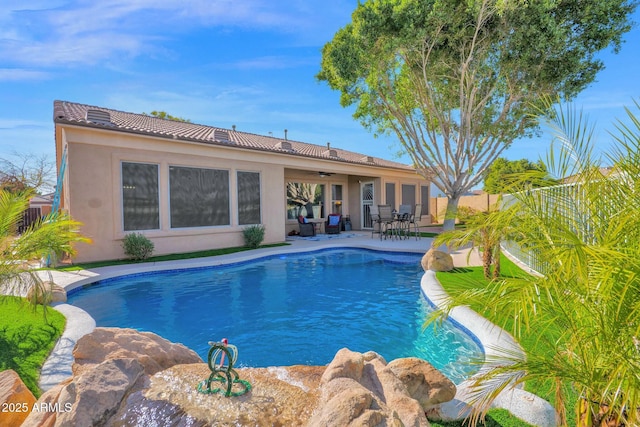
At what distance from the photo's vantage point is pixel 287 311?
21.9ft

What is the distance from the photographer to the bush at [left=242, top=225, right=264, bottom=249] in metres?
13.5

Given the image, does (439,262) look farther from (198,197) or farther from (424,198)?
(424,198)

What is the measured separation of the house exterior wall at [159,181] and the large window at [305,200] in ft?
8.50

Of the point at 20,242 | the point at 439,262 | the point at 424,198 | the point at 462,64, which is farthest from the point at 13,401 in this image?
the point at 424,198

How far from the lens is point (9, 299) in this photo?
20.6ft

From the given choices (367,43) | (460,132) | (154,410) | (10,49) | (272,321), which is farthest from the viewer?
(460,132)

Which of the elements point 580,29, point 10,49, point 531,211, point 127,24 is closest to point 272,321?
point 531,211

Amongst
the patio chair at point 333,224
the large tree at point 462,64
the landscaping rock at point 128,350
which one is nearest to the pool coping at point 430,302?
the landscaping rock at point 128,350

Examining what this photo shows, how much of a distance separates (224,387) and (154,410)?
51 cm

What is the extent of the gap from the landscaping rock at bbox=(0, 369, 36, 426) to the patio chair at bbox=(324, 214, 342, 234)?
52.2 ft

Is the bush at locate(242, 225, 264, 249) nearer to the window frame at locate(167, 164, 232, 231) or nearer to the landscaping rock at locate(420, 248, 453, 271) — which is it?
the window frame at locate(167, 164, 232, 231)

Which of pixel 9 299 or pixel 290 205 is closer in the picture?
pixel 9 299

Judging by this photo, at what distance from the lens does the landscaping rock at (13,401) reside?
2486 millimetres

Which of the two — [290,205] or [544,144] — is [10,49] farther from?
[544,144]
